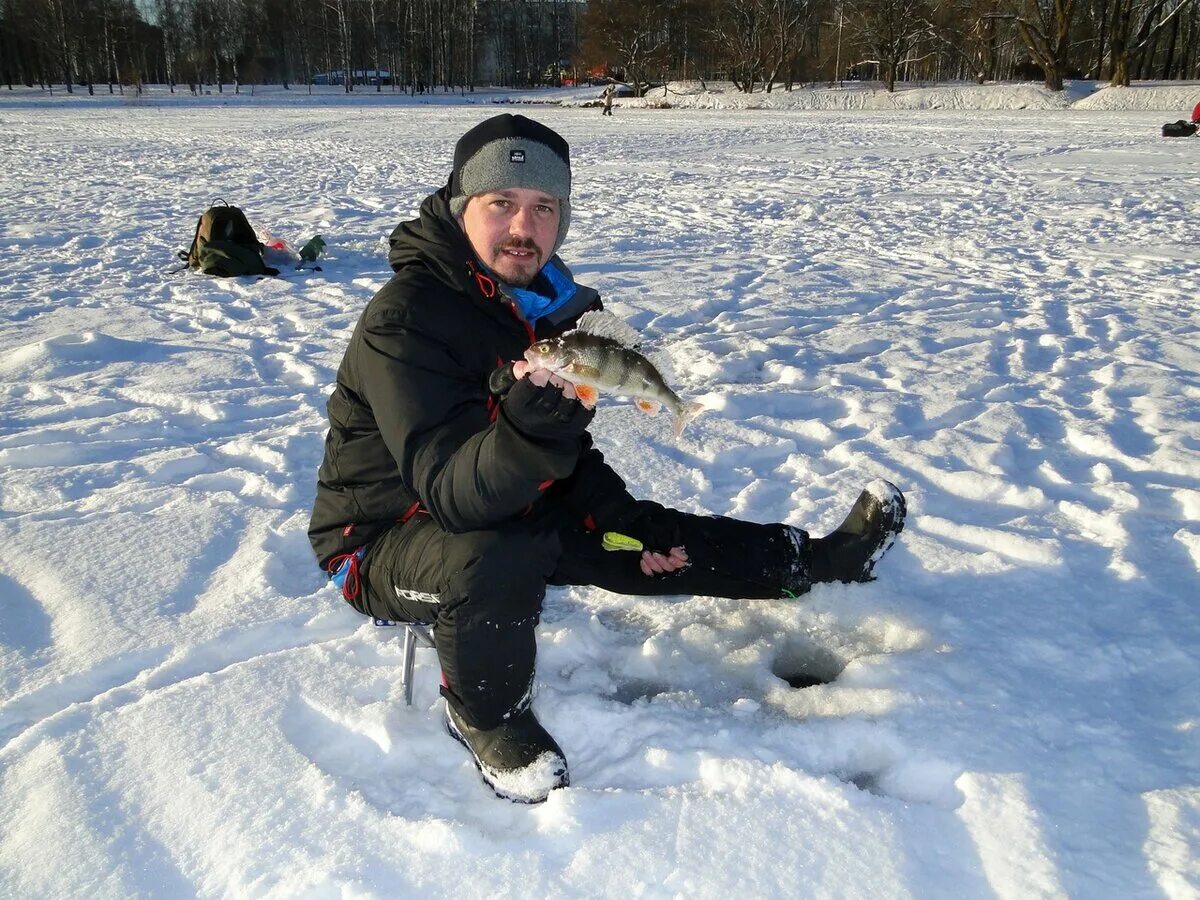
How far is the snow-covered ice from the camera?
1841 millimetres

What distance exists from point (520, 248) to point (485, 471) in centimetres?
76

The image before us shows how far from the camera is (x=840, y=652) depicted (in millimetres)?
2611

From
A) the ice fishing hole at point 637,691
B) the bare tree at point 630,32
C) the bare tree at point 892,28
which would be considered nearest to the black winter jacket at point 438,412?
the ice fishing hole at point 637,691

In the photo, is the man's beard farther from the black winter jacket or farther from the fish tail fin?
the fish tail fin

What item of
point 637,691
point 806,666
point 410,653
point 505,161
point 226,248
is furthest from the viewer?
point 226,248

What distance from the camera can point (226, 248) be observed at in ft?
24.8

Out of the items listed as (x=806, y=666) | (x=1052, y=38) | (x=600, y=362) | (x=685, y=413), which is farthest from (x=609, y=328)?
(x=1052, y=38)

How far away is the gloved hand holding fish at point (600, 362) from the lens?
1736mm

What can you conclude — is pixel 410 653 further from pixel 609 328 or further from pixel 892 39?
pixel 892 39

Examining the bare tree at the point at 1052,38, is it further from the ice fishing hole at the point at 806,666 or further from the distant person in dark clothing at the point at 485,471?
the distant person in dark clothing at the point at 485,471

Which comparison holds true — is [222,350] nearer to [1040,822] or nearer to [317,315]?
[317,315]

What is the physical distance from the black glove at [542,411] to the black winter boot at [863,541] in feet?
4.44

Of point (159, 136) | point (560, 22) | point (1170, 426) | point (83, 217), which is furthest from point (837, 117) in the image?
point (560, 22)

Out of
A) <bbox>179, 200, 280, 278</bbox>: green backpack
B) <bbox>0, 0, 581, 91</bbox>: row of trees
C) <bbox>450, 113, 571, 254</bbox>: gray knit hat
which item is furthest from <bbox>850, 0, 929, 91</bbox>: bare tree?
<bbox>450, 113, 571, 254</bbox>: gray knit hat
